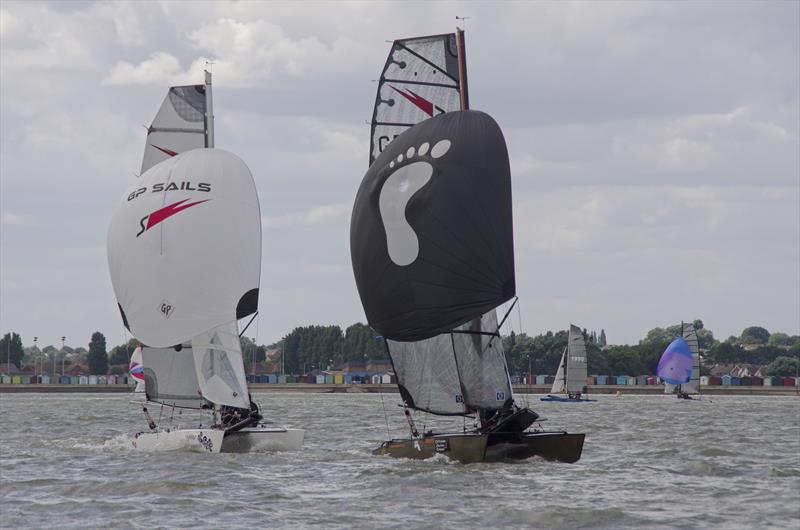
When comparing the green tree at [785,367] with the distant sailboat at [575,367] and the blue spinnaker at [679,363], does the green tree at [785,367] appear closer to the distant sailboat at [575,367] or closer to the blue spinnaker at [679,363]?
the blue spinnaker at [679,363]

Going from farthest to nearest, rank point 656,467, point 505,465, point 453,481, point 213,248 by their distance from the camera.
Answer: point 213,248 → point 656,467 → point 505,465 → point 453,481

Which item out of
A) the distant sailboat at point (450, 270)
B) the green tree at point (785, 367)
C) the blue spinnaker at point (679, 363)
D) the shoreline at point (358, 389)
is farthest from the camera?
the green tree at point (785, 367)

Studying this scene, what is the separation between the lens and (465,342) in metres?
31.1

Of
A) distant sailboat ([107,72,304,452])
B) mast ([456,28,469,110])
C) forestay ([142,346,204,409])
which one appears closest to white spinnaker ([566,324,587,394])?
forestay ([142,346,204,409])

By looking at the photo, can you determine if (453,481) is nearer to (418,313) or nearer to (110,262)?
(418,313)

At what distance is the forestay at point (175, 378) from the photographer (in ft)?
123

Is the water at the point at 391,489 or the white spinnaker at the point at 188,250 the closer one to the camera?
the water at the point at 391,489

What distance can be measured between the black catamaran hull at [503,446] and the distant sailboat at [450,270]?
3 centimetres

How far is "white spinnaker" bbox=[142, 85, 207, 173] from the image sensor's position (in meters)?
39.2

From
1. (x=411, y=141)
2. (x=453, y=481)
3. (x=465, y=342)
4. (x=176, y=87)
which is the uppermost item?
(x=176, y=87)

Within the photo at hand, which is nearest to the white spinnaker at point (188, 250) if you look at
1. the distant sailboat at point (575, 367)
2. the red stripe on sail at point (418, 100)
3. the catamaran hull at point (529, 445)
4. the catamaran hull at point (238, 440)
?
the catamaran hull at point (238, 440)

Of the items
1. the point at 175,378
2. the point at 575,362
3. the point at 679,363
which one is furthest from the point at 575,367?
the point at 175,378

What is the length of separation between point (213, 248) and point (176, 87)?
274 inches

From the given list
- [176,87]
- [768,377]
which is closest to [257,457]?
[176,87]
